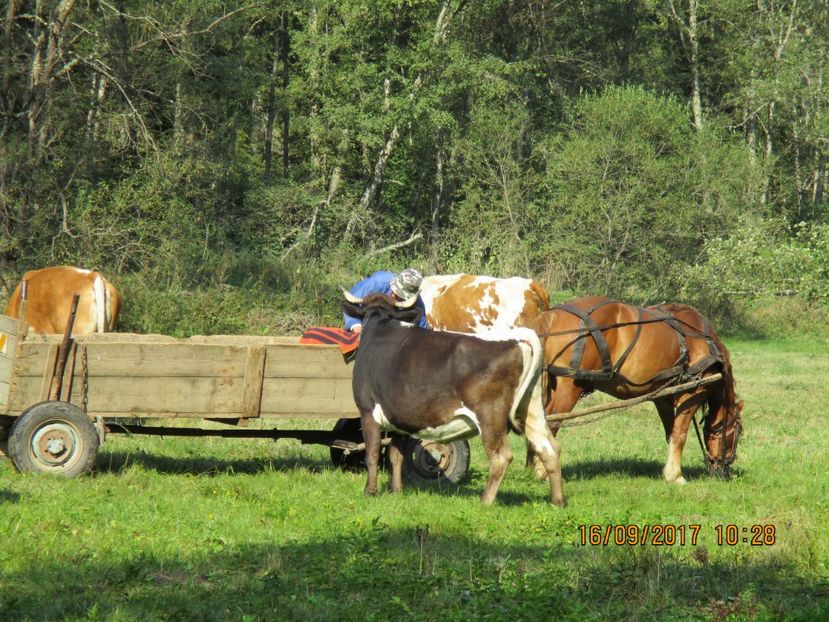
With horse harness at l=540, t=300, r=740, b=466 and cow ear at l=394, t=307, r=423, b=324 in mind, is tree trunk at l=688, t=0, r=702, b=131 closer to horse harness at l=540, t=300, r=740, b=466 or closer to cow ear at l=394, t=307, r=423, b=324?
horse harness at l=540, t=300, r=740, b=466

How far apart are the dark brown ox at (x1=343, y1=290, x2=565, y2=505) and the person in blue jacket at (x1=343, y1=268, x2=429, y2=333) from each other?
1.98 ft

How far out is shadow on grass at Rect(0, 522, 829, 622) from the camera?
5.47m

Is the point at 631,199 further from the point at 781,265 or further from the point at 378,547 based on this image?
the point at 378,547

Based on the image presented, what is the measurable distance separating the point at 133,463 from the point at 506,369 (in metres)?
3.95

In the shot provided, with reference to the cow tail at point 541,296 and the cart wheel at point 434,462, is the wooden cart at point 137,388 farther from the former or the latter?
the cow tail at point 541,296

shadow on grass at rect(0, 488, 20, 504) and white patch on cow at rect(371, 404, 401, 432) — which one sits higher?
white patch on cow at rect(371, 404, 401, 432)

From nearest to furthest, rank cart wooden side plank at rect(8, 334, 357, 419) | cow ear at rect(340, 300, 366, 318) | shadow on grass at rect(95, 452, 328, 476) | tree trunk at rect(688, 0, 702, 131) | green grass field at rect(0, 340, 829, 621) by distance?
green grass field at rect(0, 340, 829, 621)
cart wooden side plank at rect(8, 334, 357, 419)
cow ear at rect(340, 300, 366, 318)
shadow on grass at rect(95, 452, 328, 476)
tree trunk at rect(688, 0, 702, 131)

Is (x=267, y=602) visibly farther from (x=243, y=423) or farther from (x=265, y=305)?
(x=265, y=305)

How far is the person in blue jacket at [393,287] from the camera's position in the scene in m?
9.32

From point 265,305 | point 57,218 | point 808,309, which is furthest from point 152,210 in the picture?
point 808,309

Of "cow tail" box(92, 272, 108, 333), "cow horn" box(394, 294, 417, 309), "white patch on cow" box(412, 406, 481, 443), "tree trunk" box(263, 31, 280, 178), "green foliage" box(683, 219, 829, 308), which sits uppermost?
"tree trunk" box(263, 31, 280, 178)

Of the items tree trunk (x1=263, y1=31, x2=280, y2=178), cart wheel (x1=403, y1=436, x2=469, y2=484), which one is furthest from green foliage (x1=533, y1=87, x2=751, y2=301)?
cart wheel (x1=403, y1=436, x2=469, y2=484)

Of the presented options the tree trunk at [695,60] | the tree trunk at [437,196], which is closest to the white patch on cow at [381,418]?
the tree trunk at [437,196]

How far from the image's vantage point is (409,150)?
3691cm
